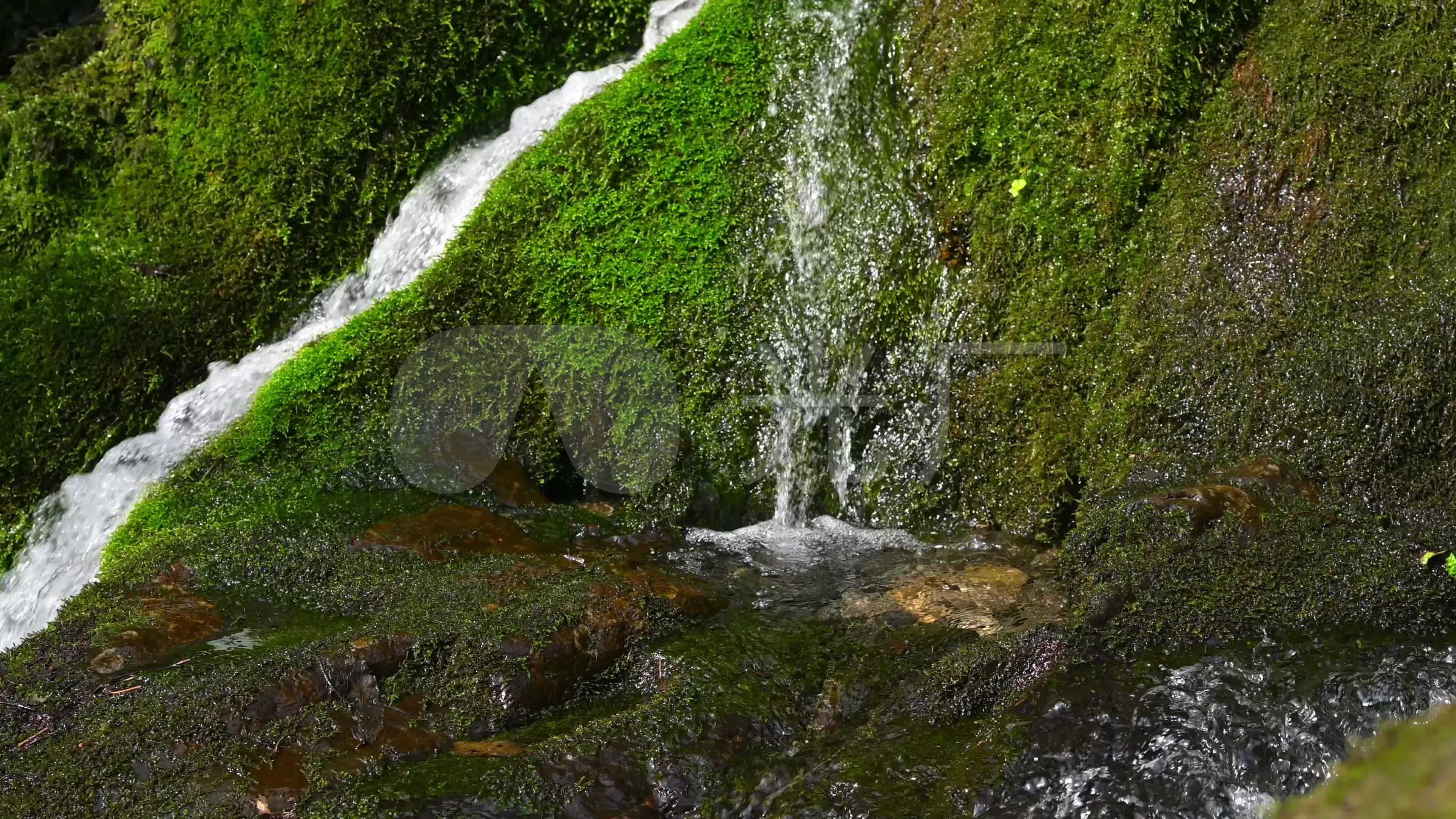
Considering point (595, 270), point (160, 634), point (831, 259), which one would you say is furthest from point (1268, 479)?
point (160, 634)

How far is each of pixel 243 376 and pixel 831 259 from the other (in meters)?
2.96

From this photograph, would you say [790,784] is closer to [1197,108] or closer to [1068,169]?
[1068,169]

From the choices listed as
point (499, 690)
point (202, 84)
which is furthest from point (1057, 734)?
point (202, 84)

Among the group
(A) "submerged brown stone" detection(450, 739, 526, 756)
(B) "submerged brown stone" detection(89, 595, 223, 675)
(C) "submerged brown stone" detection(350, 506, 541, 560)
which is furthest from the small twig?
(C) "submerged brown stone" detection(350, 506, 541, 560)

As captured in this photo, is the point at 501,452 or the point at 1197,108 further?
the point at 501,452

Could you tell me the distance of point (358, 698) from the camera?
3.43 m

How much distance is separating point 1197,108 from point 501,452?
3490 millimetres

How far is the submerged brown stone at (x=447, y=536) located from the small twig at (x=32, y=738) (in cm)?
143

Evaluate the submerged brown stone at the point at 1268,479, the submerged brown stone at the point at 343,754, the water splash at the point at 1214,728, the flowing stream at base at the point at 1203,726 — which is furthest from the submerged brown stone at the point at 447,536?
the submerged brown stone at the point at 1268,479

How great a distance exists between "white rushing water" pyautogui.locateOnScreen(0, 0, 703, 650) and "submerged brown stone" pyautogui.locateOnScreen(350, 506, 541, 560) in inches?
49.5

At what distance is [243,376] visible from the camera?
19.0 feet

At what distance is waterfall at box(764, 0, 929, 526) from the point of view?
5426 millimetres

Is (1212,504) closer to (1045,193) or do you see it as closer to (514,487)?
(1045,193)

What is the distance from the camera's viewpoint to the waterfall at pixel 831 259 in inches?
214
